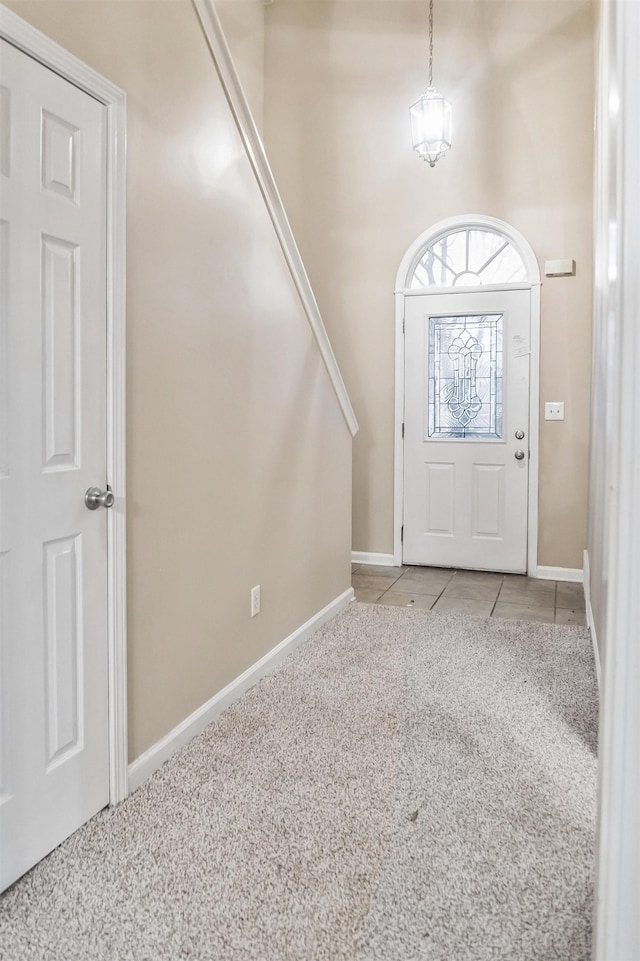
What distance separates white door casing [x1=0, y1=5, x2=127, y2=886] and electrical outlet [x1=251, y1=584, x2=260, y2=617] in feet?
2.75

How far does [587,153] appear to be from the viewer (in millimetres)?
4004

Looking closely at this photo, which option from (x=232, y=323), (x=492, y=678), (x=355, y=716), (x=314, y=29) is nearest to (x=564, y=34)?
(x=314, y=29)

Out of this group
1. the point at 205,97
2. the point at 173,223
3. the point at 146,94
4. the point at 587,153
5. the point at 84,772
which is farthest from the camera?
the point at 587,153

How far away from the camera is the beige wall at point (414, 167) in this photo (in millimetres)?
4082

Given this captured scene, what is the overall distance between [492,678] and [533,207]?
3.10 metres

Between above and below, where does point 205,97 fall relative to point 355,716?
above

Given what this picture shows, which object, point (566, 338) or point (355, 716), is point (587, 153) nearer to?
point (566, 338)

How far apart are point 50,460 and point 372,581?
118 inches

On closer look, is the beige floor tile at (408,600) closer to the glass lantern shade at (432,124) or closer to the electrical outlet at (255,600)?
the electrical outlet at (255,600)

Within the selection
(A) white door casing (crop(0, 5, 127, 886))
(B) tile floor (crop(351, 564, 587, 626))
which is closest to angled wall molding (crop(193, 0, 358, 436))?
(A) white door casing (crop(0, 5, 127, 886))

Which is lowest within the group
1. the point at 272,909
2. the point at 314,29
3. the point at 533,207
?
the point at 272,909

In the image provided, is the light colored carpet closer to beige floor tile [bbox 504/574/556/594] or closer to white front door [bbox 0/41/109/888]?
white front door [bbox 0/41/109/888]

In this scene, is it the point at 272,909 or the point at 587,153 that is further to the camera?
the point at 587,153

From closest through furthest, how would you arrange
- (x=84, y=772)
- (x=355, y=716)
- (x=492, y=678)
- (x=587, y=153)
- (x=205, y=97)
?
(x=84, y=772) → (x=205, y=97) → (x=355, y=716) → (x=492, y=678) → (x=587, y=153)
